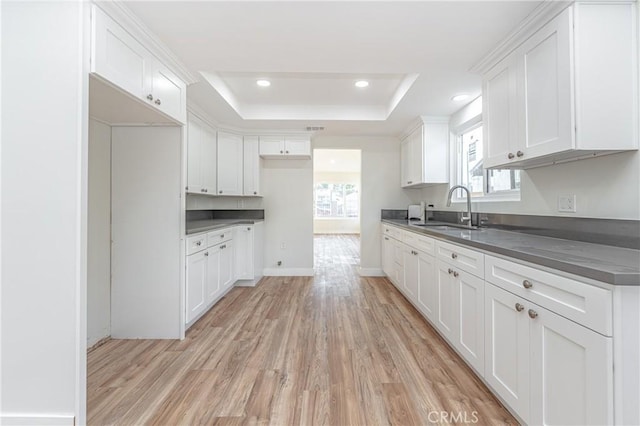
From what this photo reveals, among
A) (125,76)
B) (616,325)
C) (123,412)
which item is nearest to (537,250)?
(616,325)

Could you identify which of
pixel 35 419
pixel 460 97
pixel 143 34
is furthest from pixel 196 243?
pixel 460 97

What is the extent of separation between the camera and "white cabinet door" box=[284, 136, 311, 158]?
13.2 feet

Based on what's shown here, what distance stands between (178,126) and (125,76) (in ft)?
2.19

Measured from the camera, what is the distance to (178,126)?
2275 mm

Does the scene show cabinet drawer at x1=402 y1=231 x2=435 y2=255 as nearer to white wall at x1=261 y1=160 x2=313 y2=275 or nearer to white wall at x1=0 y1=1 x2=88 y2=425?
white wall at x1=261 y1=160 x2=313 y2=275

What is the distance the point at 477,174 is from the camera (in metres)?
2.99

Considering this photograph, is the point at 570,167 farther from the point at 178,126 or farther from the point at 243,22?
the point at 178,126

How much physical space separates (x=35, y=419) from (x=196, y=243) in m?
1.43

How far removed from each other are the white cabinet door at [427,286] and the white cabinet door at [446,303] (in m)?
0.08

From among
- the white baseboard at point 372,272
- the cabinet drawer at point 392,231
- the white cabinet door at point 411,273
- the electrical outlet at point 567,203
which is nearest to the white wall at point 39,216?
the white cabinet door at point 411,273

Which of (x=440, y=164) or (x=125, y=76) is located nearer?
(x=125, y=76)

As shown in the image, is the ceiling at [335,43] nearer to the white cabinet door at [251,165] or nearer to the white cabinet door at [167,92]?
the white cabinet door at [167,92]

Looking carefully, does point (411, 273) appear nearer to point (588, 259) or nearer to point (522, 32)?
point (588, 259)

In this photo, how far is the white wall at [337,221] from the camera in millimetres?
10383
